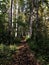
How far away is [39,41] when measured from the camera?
16.3 meters

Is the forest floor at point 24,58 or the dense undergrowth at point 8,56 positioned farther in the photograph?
the forest floor at point 24,58

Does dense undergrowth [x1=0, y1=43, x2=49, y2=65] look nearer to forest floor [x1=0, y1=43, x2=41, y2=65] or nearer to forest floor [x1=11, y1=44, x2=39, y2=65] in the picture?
forest floor [x1=0, y1=43, x2=41, y2=65]

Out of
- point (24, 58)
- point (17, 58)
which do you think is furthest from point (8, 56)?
point (24, 58)

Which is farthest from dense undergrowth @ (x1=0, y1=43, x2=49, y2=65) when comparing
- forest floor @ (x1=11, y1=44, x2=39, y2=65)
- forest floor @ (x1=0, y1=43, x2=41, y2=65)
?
forest floor @ (x1=11, y1=44, x2=39, y2=65)

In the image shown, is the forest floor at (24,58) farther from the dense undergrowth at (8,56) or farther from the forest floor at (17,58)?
the dense undergrowth at (8,56)

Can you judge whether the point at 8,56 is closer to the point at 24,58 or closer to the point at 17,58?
the point at 17,58

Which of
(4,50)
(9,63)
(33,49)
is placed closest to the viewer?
(9,63)

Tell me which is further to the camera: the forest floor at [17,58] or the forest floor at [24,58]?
the forest floor at [24,58]

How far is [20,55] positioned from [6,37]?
4257mm

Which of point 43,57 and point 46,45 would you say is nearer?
point 43,57

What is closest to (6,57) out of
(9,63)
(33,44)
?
(9,63)

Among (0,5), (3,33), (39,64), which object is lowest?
(39,64)

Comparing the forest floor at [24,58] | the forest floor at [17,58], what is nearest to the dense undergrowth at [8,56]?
the forest floor at [17,58]

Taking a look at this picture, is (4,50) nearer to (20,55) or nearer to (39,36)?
(20,55)
